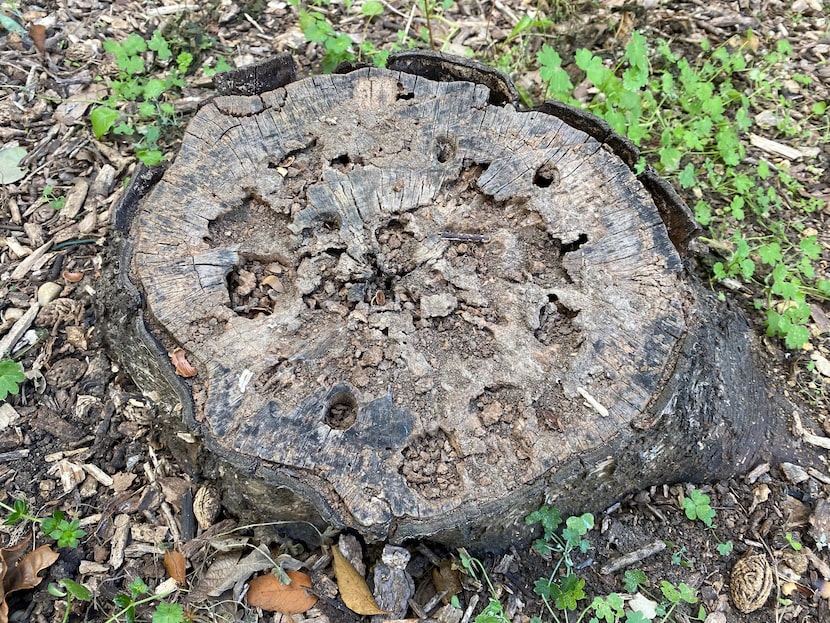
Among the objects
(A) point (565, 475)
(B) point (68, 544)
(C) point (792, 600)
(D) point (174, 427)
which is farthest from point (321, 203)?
(C) point (792, 600)

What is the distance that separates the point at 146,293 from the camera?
178cm

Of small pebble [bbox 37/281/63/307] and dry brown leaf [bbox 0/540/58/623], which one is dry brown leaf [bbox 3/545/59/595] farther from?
small pebble [bbox 37/281/63/307]

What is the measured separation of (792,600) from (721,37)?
2792 mm

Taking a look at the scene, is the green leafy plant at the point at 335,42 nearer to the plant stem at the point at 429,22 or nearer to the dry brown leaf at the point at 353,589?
the plant stem at the point at 429,22

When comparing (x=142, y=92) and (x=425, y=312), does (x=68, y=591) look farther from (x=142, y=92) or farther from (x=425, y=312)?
(x=142, y=92)

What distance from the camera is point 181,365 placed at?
67.7 inches

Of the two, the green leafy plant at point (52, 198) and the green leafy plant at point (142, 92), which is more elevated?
the green leafy plant at point (142, 92)

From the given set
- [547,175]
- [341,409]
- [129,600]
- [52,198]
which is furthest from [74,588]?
[547,175]

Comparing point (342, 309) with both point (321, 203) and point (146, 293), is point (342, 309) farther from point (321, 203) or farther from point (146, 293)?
point (146, 293)

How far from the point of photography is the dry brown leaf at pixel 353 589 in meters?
1.80

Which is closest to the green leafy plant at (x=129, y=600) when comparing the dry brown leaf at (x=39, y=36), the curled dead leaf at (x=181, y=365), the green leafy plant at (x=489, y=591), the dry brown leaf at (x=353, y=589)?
the dry brown leaf at (x=353, y=589)

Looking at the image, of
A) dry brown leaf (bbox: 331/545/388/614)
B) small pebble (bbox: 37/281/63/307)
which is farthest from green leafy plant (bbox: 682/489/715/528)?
small pebble (bbox: 37/281/63/307)

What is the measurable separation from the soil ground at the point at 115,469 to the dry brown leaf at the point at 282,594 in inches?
1.6

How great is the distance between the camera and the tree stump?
64.9 inches
